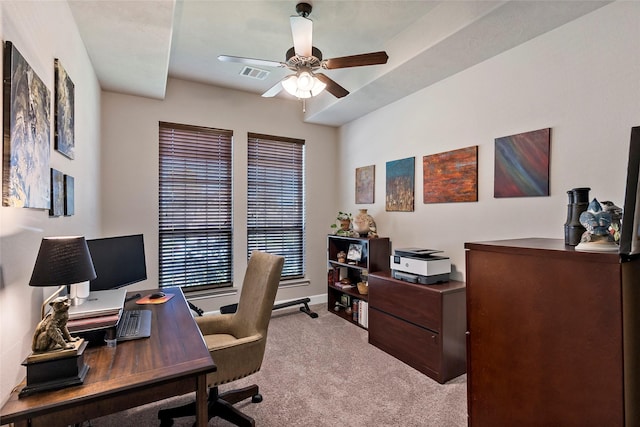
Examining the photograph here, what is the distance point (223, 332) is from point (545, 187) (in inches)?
99.4

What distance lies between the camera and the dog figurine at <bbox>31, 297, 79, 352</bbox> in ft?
3.37

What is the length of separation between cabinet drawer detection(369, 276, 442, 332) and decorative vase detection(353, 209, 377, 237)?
0.70m

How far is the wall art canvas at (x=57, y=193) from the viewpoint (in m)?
1.56

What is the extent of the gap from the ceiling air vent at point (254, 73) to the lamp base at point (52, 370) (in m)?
3.02

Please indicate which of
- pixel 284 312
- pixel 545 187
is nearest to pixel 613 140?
pixel 545 187

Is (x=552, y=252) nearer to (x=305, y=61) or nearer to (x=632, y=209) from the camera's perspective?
(x=632, y=209)

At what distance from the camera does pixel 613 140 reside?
1887 millimetres

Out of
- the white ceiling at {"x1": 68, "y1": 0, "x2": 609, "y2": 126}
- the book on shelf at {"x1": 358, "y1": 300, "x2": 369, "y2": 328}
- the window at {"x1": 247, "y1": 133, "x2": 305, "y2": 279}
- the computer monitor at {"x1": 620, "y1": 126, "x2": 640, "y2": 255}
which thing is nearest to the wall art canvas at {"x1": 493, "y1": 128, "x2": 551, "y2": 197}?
the white ceiling at {"x1": 68, "y1": 0, "x2": 609, "y2": 126}

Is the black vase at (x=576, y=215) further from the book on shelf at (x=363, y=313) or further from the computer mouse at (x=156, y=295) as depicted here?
the computer mouse at (x=156, y=295)

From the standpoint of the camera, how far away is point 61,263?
1.16m

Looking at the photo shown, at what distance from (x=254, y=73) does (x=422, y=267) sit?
270 centimetres

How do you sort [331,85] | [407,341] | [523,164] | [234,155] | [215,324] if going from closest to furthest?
[215,324] < [523,164] < [331,85] < [407,341] < [234,155]

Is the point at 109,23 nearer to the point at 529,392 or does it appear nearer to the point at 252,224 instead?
the point at 252,224

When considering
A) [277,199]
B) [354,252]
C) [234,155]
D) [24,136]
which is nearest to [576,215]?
[354,252]
